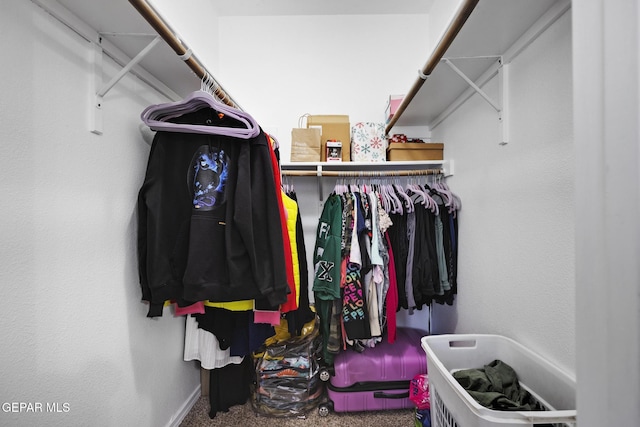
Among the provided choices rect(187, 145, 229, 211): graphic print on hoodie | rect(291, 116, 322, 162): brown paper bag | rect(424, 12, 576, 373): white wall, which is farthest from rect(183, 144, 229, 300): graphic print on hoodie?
rect(424, 12, 576, 373): white wall

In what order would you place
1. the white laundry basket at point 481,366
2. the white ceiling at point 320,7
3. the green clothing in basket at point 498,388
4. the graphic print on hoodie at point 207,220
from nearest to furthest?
the white laundry basket at point 481,366 → the green clothing in basket at point 498,388 → the graphic print on hoodie at point 207,220 → the white ceiling at point 320,7

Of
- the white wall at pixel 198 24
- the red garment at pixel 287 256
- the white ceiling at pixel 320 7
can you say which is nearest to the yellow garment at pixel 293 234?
the red garment at pixel 287 256

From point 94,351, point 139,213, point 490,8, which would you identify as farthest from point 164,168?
point 490,8

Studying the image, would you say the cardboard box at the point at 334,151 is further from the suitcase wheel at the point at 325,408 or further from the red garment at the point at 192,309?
the suitcase wheel at the point at 325,408

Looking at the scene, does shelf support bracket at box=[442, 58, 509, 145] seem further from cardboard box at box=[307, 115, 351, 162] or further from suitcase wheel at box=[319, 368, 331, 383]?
suitcase wheel at box=[319, 368, 331, 383]

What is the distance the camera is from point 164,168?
0.99 metres

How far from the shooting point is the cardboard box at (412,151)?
61.9 inches

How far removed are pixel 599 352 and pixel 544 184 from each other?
81 centimetres

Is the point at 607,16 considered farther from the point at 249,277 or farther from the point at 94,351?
the point at 94,351

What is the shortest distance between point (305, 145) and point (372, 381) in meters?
1.49

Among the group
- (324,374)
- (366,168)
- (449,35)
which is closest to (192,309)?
(324,374)

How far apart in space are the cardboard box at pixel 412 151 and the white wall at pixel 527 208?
0.80ft

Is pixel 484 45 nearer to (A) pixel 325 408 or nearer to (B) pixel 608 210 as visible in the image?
(B) pixel 608 210

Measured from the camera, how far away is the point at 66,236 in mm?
777
